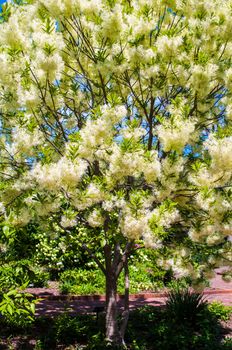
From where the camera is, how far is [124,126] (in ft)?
17.5

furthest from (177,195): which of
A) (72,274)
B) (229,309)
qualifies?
(72,274)

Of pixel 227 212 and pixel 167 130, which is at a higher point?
pixel 167 130

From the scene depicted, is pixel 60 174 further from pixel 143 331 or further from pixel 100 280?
pixel 100 280

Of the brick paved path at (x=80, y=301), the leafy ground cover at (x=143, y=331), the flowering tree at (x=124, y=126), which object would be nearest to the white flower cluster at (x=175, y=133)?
the flowering tree at (x=124, y=126)

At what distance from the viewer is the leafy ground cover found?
6.89 meters

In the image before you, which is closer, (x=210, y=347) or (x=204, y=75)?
(x=204, y=75)

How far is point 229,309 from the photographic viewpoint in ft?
32.0

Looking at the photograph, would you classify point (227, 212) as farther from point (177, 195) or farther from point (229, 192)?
point (177, 195)

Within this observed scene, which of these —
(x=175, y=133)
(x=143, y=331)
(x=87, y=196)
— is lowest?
(x=143, y=331)

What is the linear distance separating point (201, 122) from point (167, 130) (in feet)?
3.90

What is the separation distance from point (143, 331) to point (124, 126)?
14.9 feet

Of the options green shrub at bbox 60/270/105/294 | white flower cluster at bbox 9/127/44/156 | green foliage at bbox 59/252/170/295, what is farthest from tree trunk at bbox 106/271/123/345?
green shrub at bbox 60/270/105/294

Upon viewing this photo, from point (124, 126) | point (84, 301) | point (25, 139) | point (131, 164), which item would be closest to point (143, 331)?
point (84, 301)

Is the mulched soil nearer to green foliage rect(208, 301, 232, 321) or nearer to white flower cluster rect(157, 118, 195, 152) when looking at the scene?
green foliage rect(208, 301, 232, 321)
